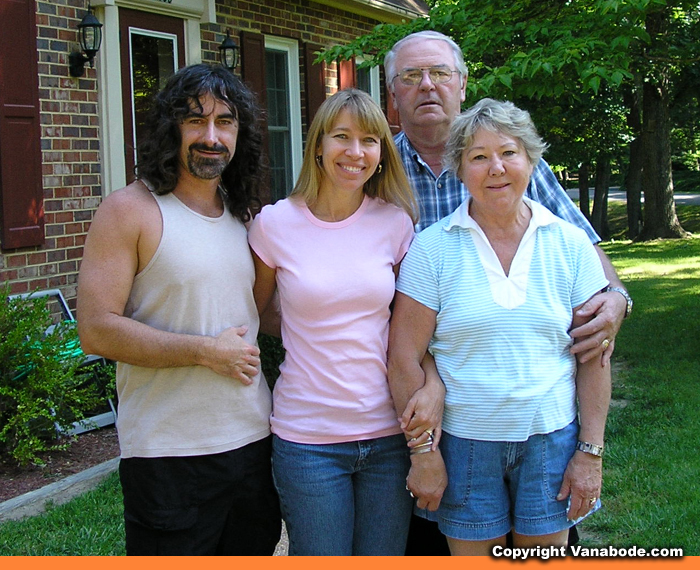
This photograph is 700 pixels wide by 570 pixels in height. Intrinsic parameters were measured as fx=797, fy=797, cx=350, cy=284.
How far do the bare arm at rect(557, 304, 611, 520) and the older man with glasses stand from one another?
451 mm

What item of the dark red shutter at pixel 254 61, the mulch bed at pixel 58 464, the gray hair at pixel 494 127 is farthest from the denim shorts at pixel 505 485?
the dark red shutter at pixel 254 61

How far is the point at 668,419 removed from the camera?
5543 millimetres

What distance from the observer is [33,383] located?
181 inches

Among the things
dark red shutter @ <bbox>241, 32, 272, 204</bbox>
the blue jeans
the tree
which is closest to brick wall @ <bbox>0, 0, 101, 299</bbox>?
dark red shutter @ <bbox>241, 32, 272, 204</bbox>

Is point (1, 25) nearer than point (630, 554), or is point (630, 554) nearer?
point (630, 554)

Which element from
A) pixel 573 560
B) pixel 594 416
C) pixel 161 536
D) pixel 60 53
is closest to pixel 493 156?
pixel 594 416

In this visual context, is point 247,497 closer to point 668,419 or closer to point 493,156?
point 493,156

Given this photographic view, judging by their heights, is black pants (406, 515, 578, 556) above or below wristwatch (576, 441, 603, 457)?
below

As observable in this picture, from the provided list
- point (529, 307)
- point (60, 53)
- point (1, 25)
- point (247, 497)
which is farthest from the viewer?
point (60, 53)

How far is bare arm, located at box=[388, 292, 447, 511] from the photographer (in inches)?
91.1

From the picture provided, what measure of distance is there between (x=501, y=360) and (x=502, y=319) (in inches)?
4.6

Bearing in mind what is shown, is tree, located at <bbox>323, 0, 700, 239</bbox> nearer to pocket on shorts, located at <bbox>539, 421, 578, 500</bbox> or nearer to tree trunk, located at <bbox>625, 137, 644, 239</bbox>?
pocket on shorts, located at <bbox>539, 421, 578, 500</bbox>

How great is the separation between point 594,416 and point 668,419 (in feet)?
11.7

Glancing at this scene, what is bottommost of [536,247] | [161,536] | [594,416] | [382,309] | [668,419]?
[668,419]
